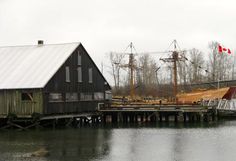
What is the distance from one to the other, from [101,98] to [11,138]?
63.6 feet

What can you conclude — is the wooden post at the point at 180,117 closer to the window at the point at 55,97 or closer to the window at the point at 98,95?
the window at the point at 98,95

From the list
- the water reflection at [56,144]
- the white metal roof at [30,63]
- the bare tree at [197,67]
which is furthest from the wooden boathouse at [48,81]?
the bare tree at [197,67]

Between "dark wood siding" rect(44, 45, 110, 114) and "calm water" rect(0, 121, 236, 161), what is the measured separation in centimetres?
402

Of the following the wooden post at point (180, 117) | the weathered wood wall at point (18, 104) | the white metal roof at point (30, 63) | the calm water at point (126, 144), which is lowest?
the calm water at point (126, 144)

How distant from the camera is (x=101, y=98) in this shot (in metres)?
56.8

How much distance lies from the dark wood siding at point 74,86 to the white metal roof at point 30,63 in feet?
2.42

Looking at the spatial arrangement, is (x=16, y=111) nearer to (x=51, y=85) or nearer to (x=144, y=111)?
(x=51, y=85)

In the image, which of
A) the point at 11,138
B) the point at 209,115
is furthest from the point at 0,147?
the point at 209,115

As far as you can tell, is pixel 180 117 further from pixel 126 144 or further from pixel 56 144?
pixel 56 144

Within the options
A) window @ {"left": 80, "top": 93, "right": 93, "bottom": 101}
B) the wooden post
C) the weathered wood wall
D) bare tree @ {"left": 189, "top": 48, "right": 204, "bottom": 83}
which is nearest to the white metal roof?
the weathered wood wall

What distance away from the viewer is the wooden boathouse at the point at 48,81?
46.1 m

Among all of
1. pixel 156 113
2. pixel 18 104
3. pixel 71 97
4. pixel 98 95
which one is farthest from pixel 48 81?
pixel 156 113

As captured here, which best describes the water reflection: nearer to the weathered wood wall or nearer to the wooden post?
the weathered wood wall

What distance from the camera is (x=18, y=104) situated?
46188mm
